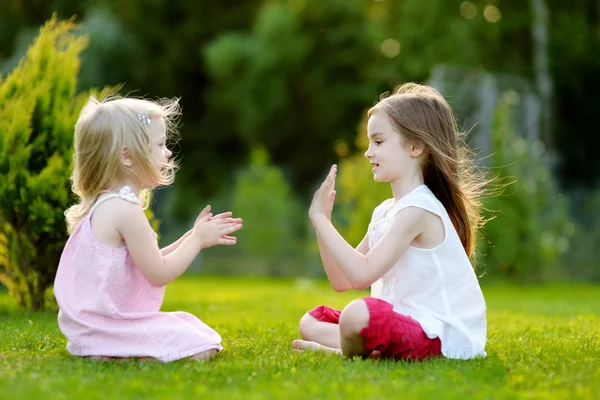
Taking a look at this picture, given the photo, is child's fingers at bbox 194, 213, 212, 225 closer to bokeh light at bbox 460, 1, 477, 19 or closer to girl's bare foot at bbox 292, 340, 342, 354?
girl's bare foot at bbox 292, 340, 342, 354

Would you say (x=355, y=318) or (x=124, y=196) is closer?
(x=355, y=318)

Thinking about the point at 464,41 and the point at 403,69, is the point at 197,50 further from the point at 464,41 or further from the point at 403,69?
the point at 464,41

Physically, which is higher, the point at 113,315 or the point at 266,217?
the point at 113,315

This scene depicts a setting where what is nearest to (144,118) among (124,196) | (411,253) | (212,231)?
(124,196)

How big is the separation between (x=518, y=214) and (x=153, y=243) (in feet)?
43.2

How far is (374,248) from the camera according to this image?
4.28m

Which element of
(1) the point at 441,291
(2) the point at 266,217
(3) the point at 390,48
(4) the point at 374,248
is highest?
(3) the point at 390,48

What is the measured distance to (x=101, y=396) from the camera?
320 centimetres

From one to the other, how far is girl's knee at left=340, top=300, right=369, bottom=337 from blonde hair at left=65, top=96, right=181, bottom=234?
1.36m

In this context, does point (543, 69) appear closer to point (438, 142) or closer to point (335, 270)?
point (438, 142)

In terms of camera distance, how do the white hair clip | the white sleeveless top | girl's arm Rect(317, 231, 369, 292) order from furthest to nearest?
girl's arm Rect(317, 231, 369, 292) → the white hair clip → the white sleeveless top

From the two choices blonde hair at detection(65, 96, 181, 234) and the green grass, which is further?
blonde hair at detection(65, 96, 181, 234)

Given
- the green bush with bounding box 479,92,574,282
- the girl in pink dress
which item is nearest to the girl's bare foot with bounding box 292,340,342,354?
the girl in pink dress

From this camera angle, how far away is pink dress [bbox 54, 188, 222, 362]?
423cm
